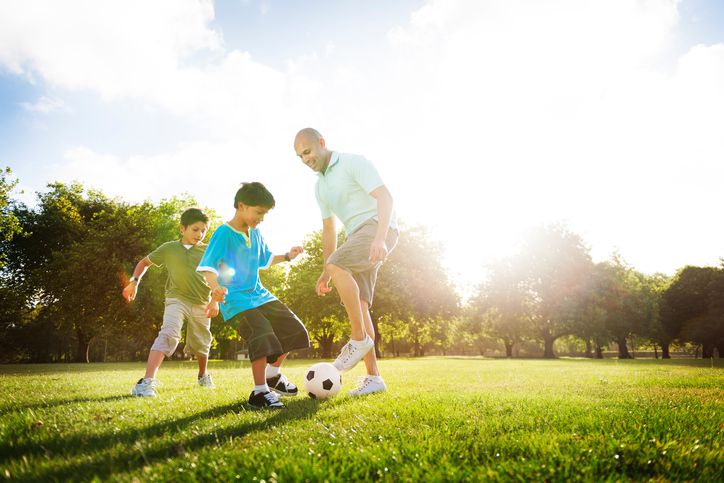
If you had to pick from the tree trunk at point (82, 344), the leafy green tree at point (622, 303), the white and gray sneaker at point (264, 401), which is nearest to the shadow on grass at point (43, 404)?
the white and gray sneaker at point (264, 401)

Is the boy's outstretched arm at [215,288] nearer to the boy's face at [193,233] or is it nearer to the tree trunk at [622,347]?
the boy's face at [193,233]

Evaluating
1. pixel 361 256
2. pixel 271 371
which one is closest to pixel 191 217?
pixel 271 371

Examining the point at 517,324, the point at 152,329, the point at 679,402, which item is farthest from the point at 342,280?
the point at 517,324

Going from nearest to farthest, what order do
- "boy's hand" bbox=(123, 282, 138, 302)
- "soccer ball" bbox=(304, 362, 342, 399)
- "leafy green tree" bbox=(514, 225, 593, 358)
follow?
"soccer ball" bbox=(304, 362, 342, 399) → "boy's hand" bbox=(123, 282, 138, 302) → "leafy green tree" bbox=(514, 225, 593, 358)

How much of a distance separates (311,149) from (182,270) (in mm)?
3124

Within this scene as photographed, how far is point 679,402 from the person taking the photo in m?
4.28

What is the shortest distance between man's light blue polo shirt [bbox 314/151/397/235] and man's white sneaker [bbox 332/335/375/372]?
4.64ft

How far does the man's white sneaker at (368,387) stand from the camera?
4.72 m

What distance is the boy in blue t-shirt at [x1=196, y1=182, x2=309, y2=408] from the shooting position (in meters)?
4.62

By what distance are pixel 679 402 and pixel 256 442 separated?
4.27m

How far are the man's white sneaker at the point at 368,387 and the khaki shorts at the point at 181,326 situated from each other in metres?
2.83

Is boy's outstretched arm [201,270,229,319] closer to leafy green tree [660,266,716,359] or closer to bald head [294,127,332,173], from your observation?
bald head [294,127,332,173]

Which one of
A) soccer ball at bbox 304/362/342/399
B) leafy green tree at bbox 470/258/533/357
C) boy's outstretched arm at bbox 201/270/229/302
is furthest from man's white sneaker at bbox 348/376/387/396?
leafy green tree at bbox 470/258/533/357

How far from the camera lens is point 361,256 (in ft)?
16.5
